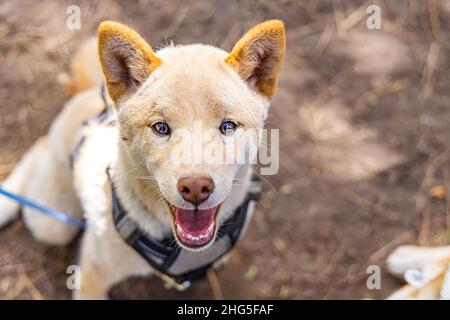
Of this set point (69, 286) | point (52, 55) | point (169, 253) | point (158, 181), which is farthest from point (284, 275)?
point (52, 55)

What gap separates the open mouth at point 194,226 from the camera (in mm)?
2443

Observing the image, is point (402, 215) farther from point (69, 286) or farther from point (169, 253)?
point (69, 286)

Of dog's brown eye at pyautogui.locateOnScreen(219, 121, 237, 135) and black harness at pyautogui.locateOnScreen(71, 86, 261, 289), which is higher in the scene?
dog's brown eye at pyautogui.locateOnScreen(219, 121, 237, 135)

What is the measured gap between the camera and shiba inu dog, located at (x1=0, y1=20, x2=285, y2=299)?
2.34 meters

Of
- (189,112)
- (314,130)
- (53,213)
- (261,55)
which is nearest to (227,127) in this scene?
(189,112)

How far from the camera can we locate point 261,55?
2525 millimetres

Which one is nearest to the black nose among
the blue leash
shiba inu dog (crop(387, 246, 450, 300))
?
the blue leash

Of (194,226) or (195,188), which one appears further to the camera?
(194,226)

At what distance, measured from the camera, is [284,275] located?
3.80m

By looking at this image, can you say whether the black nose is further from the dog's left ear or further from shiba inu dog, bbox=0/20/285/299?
the dog's left ear

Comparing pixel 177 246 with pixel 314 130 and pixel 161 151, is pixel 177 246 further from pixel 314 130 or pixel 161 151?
pixel 314 130

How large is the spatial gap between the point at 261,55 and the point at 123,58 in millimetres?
657
